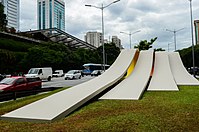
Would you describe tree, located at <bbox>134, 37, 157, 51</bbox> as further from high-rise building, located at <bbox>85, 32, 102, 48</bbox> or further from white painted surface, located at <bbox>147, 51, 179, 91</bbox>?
high-rise building, located at <bbox>85, 32, 102, 48</bbox>

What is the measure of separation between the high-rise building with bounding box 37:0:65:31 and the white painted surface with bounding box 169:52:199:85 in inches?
3113

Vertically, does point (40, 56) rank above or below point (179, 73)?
above

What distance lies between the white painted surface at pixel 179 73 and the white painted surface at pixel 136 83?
2.29m

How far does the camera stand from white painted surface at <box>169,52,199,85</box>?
56.6 feet

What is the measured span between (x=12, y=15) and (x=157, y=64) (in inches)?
3092

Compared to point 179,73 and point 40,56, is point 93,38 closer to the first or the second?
point 40,56

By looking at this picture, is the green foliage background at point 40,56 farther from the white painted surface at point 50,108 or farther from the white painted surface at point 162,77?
the white painted surface at point 50,108

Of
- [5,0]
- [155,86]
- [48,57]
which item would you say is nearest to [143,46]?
[48,57]

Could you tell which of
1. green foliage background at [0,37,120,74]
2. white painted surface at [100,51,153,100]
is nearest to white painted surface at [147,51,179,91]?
white painted surface at [100,51,153,100]

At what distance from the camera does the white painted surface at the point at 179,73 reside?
17.2m

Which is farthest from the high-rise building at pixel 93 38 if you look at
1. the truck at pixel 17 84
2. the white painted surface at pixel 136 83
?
the truck at pixel 17 84

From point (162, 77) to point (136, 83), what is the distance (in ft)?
11.1

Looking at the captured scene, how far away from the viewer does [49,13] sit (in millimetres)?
94312

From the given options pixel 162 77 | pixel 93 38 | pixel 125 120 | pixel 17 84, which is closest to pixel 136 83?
pixel 162 77
